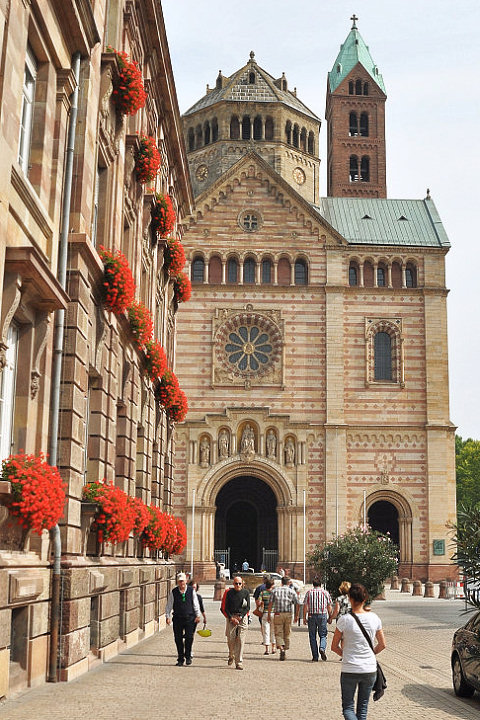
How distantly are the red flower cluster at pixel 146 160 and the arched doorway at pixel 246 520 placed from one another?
3209cm

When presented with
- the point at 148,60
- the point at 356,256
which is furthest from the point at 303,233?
the point at 148,60

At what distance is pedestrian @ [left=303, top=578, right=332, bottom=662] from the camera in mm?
20345

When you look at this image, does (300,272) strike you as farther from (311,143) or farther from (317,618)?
(317,618)

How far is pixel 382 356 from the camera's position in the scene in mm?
53406

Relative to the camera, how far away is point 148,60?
25281 millimetres

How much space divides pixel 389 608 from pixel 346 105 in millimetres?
49085

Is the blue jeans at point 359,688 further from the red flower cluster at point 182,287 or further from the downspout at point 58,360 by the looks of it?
the red flower cluster at point 182,287

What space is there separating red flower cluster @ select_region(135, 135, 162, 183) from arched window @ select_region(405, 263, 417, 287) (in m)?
33.1

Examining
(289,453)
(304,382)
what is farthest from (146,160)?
(304,382)

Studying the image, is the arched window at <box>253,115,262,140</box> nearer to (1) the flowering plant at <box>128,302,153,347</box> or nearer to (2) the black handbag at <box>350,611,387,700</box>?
(1) the flowering plant at <box>128,302,153,347</box>

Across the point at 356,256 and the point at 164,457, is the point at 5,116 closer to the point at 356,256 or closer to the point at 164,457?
the point at 164,457

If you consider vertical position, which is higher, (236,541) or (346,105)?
(346,105)

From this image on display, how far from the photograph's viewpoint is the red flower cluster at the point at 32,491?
12.3 meters

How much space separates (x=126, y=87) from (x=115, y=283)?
451 centimetres
